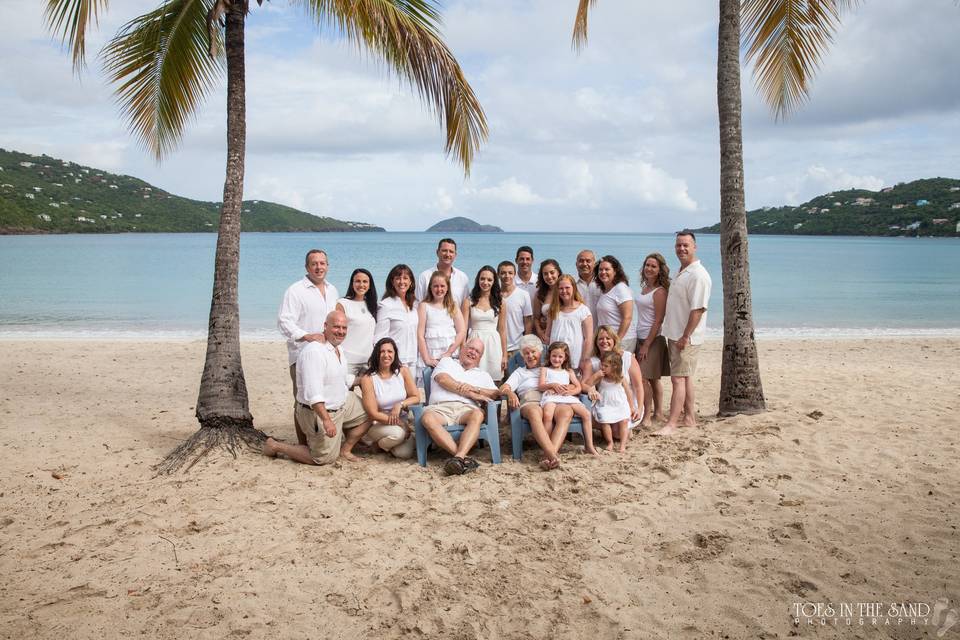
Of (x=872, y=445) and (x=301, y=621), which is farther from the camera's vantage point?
(x=872, y=445)

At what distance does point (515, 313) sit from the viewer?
658cm

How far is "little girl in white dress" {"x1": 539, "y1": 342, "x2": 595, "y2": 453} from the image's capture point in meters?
5.63

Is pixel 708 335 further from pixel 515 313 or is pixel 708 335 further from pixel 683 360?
pixel 515 313

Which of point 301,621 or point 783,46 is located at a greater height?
point 783,46

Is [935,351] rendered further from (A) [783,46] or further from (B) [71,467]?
(B) [71,467]

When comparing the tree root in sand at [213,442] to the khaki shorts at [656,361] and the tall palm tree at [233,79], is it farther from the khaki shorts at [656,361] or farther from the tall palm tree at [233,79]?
the khaki shorts at [656,361]

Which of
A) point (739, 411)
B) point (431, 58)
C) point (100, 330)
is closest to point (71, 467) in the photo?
point (431, 58)

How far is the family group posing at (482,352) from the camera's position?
5406 millimetres

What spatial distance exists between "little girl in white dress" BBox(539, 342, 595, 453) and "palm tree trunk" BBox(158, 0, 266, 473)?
2.64 metres

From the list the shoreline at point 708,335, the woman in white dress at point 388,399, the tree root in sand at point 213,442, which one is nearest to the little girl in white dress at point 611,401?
the woman in white dress at point 388,399

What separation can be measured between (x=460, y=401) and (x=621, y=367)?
1.50 meters

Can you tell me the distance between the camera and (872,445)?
5.60 m

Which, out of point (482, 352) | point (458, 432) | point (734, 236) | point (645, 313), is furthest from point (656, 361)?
point (458, 432)

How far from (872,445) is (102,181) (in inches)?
3822
